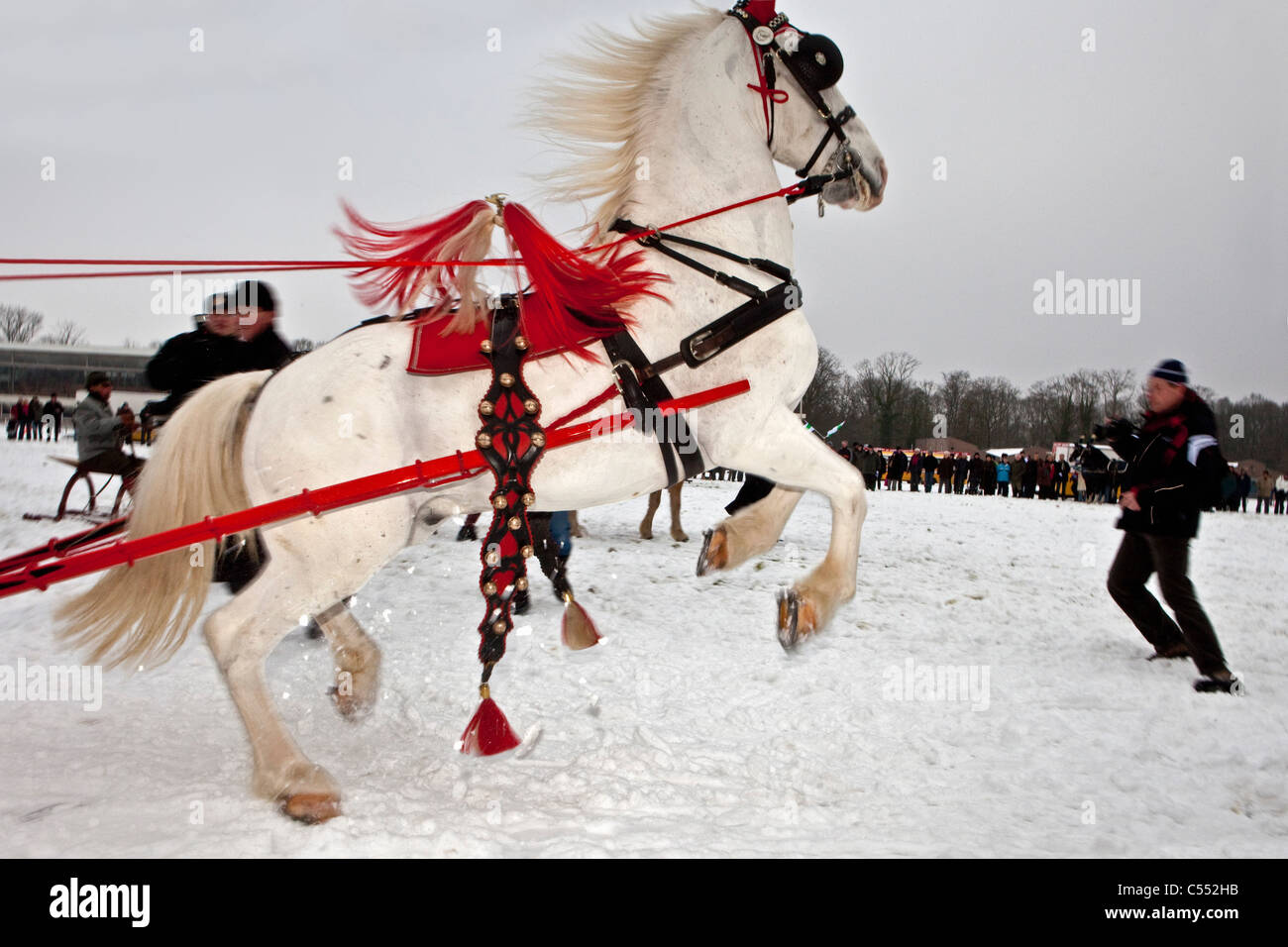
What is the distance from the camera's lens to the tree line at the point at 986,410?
31.9 m

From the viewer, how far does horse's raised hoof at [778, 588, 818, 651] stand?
3.19m

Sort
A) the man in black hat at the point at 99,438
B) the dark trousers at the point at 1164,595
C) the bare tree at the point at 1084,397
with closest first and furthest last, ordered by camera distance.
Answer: the dark trousers at the point at 1164,595 < the man in black hat at the point at 99,438 < the bare tree at the point at 1084,397

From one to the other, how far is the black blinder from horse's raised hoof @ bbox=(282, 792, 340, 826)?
11.3 ft

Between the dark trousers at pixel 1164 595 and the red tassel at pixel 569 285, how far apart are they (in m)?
4.37

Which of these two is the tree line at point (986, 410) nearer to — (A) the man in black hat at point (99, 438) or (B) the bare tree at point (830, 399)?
(B) the bare tree at point (830, 399)

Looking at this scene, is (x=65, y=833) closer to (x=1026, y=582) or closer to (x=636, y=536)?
(x=636, y=536)

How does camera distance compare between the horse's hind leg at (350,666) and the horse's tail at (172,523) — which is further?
the horse's hind leg at (350,666)

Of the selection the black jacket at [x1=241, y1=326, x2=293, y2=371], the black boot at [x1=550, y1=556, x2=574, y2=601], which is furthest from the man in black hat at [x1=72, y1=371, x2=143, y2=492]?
the black boot at [x1=550, y1=556, x2=574, y2=601]

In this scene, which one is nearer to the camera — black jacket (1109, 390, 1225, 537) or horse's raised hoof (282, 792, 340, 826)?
horse's raised hoof (282, 792, 340, 826)

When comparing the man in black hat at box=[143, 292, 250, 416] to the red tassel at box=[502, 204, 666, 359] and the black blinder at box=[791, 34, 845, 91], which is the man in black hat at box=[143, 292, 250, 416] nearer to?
the red tassel at box=[502, 204, 666, 359]

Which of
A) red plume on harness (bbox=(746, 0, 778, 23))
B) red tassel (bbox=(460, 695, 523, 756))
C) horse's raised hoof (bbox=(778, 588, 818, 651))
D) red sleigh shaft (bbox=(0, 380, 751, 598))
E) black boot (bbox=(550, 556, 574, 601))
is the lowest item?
red tassel (bbox=(460, 695, 523, 756))

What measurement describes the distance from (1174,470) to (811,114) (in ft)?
12.6

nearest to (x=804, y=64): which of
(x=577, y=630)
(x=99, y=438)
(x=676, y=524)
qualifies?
(x=577, y=630)

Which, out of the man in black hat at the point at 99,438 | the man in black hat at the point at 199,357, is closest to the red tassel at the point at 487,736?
the man in black hat at the point at 199,357
